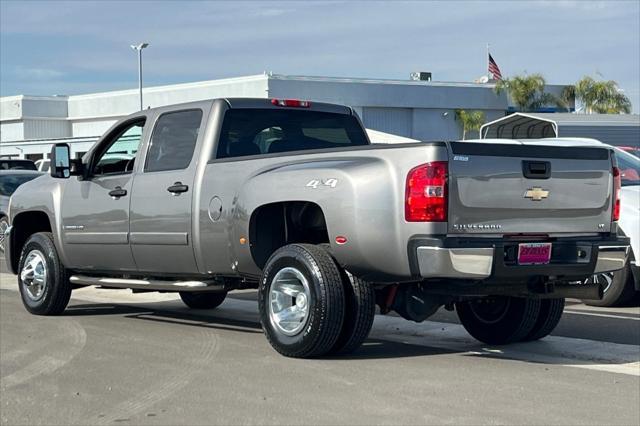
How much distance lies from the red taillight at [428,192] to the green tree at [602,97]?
2038 inches

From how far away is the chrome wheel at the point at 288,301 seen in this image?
752cm

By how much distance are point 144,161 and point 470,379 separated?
12.3ft

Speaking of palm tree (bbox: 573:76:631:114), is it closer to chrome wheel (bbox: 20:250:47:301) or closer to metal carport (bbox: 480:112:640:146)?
metal carport (bbox: 480:112:640:146)

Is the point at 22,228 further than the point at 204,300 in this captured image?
No

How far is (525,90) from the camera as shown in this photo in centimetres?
5684

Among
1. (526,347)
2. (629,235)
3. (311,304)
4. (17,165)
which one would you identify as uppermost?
(17,165)

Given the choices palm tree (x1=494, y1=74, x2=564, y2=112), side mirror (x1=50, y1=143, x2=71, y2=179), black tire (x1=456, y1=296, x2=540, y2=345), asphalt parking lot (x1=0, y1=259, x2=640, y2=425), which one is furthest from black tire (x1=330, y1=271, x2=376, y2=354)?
palm tree (x1=494, y1=74, x2=564, y2=112)

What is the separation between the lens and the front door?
9234 millimetres

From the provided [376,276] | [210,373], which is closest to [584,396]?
[376,276]

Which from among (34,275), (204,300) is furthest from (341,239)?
(34,275)

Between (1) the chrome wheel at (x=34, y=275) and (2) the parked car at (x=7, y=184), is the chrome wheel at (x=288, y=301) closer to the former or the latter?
(1) the chrome wheel at (x=34, y=275)

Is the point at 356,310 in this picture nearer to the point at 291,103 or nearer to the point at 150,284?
the point at 150,284

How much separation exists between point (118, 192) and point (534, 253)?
12.9 feet

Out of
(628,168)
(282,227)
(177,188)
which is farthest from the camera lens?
(628,168)
